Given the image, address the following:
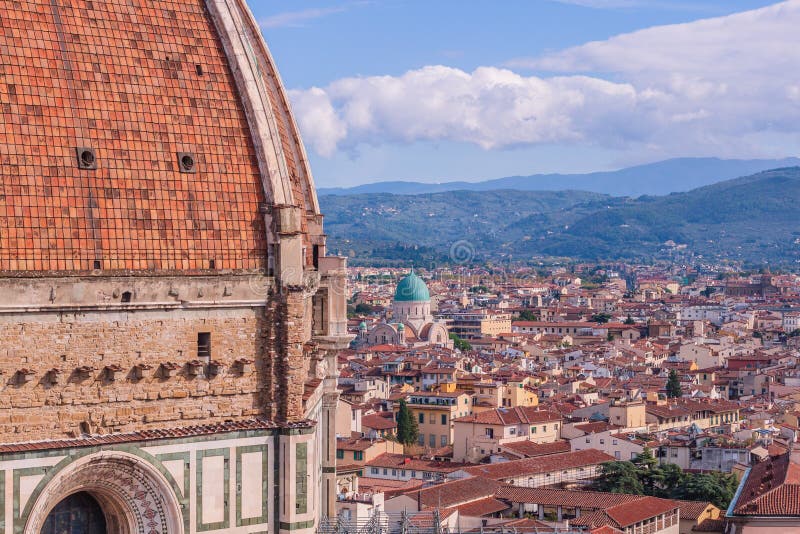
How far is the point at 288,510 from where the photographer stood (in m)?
14.9

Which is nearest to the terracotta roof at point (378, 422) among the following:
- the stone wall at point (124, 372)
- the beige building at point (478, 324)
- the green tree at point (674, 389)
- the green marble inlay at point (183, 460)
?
the green tree at point (674, 389)

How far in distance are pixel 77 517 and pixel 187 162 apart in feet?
12.4

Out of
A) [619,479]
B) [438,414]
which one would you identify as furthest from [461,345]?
[619,479]

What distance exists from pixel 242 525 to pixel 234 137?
13.2ft

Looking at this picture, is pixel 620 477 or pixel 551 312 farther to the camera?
pixel 551 312

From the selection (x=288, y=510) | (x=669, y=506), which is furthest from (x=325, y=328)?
(x=669, y=506)

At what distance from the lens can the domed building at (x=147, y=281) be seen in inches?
539

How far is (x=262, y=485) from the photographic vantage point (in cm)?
1492

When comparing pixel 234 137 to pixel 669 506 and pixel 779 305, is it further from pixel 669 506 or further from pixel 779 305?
pixel 779 305

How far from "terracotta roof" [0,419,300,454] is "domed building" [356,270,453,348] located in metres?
89.2

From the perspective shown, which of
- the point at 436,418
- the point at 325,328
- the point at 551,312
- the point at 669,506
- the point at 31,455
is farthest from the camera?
the point at 551,312

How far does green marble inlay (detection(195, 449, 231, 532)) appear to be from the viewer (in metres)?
14.5

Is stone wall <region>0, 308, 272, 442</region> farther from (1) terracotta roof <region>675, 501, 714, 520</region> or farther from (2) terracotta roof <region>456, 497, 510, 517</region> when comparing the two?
(1) terracotta roof <region>675, 501, 714, 520</region>

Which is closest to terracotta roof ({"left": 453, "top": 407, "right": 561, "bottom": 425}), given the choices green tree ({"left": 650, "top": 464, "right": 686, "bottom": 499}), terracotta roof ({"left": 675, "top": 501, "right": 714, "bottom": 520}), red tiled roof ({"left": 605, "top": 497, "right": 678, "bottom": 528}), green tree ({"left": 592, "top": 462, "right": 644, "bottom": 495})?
green tree ({"left": 592, "top": 462, "right": 644, "bottom": 495})
